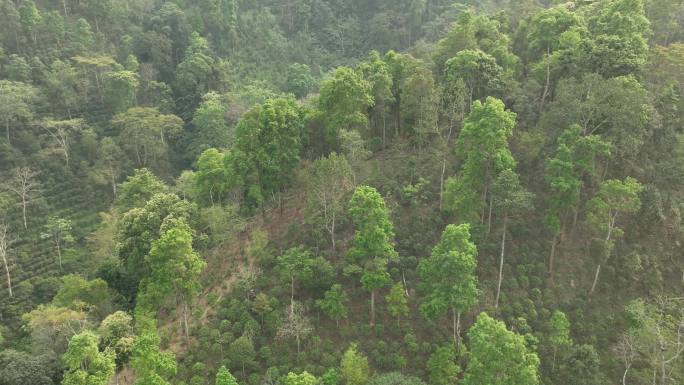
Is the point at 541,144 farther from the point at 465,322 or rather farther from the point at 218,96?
the point at 218,96

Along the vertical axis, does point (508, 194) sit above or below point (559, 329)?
above

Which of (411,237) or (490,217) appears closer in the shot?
(411,237)

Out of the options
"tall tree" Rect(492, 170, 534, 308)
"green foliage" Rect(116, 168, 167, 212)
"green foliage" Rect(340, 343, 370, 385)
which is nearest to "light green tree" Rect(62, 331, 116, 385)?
"green foliage" Rect(340, 343, 370, 385)

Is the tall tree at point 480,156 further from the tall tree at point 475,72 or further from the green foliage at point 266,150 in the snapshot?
the green foliage at point 266,150

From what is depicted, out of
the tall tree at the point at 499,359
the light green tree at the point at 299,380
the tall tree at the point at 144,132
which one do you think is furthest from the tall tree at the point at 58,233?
the tall tree at the point at 499,359

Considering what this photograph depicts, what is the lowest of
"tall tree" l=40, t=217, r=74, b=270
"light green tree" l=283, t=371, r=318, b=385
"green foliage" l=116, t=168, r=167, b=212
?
"tall tree" l=40, t=217, r=74, b=270

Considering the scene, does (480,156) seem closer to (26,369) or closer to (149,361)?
(149,361)

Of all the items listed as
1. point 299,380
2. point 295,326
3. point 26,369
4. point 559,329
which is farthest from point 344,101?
point 26,369

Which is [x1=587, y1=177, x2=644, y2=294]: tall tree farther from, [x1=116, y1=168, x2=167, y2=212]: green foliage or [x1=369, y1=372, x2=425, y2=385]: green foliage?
[x1=116, y1=168, x2=167, y2=212]: green foliage
